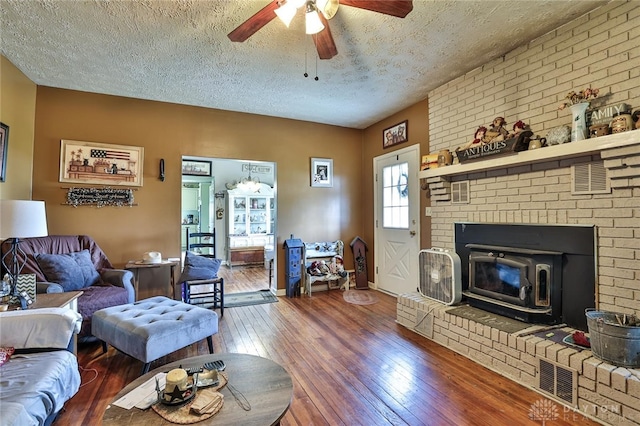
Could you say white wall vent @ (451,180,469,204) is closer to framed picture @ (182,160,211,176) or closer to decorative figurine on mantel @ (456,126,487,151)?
decorative figurine on mantel @ (456,126,487,151)

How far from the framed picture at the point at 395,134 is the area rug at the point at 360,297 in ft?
7.70

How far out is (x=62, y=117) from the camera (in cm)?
356

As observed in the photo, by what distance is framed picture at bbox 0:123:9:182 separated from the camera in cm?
287

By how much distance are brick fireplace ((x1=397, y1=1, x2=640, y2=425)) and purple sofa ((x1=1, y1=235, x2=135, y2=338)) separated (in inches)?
119

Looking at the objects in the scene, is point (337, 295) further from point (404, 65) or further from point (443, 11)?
point (443, 11)

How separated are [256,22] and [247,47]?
0.91 m

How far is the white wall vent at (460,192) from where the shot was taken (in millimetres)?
3230

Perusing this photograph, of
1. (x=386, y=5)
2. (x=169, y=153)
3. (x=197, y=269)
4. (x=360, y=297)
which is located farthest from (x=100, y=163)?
(x=360, y=297)

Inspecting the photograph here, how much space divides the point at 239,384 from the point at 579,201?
8.98ft

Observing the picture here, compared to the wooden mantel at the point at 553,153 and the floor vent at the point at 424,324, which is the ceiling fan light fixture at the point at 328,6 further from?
the floor vent at the point at 424,324

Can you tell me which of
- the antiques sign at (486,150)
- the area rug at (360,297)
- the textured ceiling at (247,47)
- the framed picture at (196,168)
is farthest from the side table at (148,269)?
the framed picture at (196,168)

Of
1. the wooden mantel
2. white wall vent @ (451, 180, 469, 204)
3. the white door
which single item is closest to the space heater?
white wall vent @ (451, 180, 469, 204)

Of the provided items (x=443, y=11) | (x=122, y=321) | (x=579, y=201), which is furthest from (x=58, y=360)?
(x=579, y=201)

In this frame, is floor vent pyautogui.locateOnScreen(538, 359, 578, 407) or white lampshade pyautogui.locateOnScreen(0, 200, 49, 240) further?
white lampshade pyautogui.locateOnScreen(0, 200, 49, 240)
